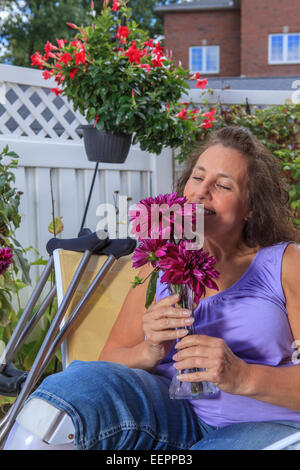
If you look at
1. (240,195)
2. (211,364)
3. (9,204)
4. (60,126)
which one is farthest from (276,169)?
(60,126)

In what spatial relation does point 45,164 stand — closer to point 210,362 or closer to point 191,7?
point 210,362

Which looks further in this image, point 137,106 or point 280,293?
point 137,106

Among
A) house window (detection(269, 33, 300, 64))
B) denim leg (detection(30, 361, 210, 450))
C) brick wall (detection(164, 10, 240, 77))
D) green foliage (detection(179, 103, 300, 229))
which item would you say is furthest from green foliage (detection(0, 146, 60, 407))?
brick wall (detection(164, 10, 240, 77))

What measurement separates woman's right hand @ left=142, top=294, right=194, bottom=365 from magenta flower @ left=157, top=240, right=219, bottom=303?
86mm

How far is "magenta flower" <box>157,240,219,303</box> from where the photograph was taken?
1.19 m

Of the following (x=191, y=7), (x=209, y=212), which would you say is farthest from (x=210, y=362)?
(x=191, y=7)

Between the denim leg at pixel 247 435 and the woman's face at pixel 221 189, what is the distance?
536 mm

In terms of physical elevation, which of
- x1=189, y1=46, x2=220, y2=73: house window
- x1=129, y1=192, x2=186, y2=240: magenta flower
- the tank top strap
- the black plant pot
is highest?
x1=189, y1=46, x2=220, y2=73: house window

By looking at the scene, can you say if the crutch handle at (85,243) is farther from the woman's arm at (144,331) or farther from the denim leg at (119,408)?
the denim leg at (119,408)

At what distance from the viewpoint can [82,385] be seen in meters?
1.31

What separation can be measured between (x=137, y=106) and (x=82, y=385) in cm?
222

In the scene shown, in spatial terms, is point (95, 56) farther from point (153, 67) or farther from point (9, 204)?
point (9, 204)

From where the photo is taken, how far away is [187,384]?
1312 mm

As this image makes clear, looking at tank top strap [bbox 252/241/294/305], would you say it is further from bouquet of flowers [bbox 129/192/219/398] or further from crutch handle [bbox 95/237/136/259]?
crutch handle [bbox 95/237/136/259]
